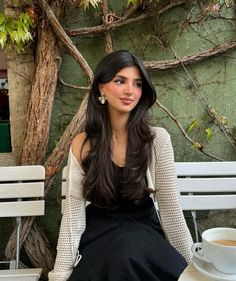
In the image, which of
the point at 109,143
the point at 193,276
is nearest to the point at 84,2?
the point at 109,143

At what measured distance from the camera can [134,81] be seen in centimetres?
145

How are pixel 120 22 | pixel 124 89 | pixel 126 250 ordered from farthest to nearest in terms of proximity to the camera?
pixel 120 22
pixel 124 89
pixel 126 250

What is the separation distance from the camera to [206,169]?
2004 mm

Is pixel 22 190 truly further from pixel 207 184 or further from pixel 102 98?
pixel 207 184

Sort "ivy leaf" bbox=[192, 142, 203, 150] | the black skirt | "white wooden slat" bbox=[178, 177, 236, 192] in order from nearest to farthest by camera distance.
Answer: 1. the black skirt
2. "white wooden slat" bbox=[178, 177, 236, 192]
3. "ivy leaf" bbox=[192, 142, 203, 150]

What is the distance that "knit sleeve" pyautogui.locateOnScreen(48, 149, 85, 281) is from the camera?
1.36 metres

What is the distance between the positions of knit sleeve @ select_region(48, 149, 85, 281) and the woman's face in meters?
0.30

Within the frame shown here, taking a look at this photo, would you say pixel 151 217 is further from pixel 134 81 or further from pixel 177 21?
pixel 177 21

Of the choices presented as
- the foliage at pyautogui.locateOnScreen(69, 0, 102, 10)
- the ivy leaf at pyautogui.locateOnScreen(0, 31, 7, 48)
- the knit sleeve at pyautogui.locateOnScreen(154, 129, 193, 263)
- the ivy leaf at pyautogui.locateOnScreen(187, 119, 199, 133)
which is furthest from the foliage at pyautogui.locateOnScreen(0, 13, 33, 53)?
the ivy leaf at pyautogui.locateOnScreen(187, 119, 199, 133)

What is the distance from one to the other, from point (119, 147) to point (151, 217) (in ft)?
1.06

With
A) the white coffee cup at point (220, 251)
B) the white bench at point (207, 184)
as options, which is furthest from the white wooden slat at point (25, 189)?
the white coffee cup at point (220, 251)

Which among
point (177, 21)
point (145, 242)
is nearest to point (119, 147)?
point (145, 242)

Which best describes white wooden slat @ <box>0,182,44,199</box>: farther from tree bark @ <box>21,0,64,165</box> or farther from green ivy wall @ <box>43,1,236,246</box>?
green ivy wall @ <box>43,1,236,246</box>

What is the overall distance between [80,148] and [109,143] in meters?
0.13
